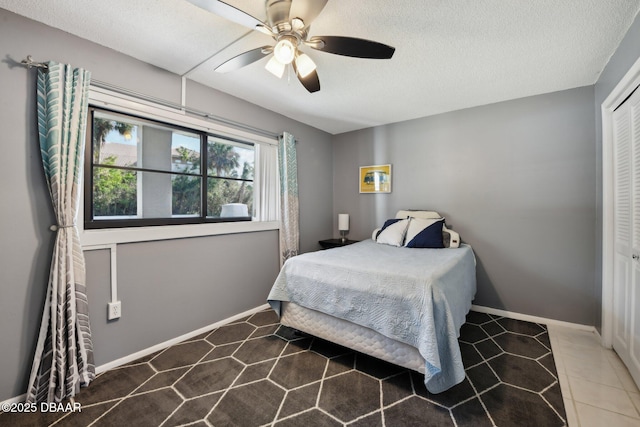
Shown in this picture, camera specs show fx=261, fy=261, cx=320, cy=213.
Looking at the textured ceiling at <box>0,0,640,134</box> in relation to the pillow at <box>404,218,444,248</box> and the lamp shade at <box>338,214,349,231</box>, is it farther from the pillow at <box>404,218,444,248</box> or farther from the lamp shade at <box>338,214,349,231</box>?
the lamp shade at <box>338,214,349,231</box>

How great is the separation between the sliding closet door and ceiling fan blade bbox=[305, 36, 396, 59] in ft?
5.54

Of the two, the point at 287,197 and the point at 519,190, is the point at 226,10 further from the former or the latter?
the point at 519,190

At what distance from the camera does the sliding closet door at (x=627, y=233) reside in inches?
66.8

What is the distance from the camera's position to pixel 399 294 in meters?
1.66

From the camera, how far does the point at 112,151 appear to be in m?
2.18

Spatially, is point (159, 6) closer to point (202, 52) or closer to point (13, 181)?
point (202, 52)

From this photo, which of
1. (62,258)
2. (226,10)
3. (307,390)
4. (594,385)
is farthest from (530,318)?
(62,258)

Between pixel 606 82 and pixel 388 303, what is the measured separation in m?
2.53

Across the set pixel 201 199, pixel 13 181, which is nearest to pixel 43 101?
pixel 13 181

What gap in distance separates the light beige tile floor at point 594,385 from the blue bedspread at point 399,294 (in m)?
0.69

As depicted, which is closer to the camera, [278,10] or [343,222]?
[278,10]

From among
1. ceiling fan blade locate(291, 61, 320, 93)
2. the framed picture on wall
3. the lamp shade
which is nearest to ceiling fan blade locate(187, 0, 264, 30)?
ceiling fan blade locate(291, 61, 320, 93)

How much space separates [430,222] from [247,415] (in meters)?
2.47

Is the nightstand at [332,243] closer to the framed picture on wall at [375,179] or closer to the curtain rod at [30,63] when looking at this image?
the framed picture on wall at [375,179]
